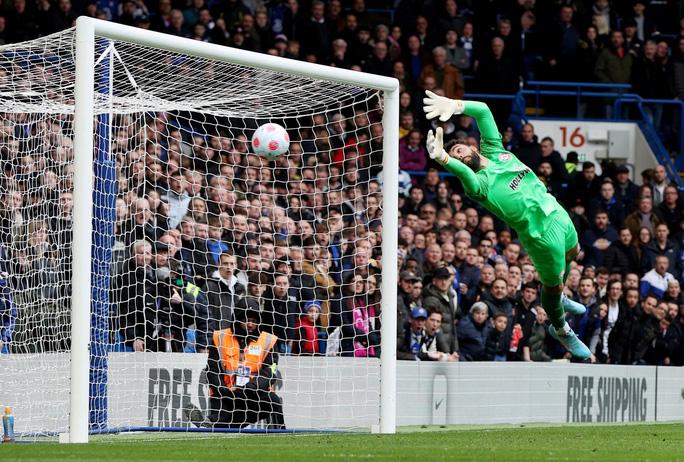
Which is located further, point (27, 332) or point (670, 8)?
point (670, 8)

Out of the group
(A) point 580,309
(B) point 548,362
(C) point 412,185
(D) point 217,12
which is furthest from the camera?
(D) point 217,12

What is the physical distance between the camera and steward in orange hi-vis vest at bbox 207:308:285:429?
13984mm

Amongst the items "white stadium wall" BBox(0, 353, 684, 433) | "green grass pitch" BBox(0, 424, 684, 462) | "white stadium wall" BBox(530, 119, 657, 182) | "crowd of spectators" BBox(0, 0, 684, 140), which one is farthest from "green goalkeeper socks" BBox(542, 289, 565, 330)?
"white stadium wall" BBox(530, 119, 657, 182)

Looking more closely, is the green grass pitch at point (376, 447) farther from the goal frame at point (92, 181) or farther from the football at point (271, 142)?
the football at point (271, 142)

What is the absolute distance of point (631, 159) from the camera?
80.3ft

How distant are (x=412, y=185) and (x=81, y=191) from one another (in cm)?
978

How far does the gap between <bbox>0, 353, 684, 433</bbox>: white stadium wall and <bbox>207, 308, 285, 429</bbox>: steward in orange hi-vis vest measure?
0.55 ft

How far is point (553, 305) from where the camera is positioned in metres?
13.4

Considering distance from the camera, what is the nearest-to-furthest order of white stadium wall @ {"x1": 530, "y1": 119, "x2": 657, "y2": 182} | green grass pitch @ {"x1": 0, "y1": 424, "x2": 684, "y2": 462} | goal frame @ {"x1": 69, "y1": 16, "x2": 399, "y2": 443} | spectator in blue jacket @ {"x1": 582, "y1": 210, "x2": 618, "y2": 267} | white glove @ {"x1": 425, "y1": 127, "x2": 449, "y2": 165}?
green grass pitch @ {"x1": 0, "y1": 424, "x2": 684, "y2": 462} < goal frame @ {"x1": 69, "y1": 16, "x2": 399, "y2": 443} < white glove @ {"x1": 425, "y1": 127, "x2": 449, "y2": 165} < spectator in blue jacket @ {"x1": 582, "y1": 210, "x2": 618, "y2": 267} < white stadium wall @ {"x1": 530, "y1": 119, "x2": 657, "y2": 182}

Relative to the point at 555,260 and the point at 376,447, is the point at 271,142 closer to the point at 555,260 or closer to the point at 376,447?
the point at 555,260

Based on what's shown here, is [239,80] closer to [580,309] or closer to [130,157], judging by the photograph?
[130,157]

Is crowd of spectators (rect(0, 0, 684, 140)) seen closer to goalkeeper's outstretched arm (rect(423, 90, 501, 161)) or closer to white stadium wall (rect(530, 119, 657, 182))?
white stadium wall (rect(530, 119, 657, 182))

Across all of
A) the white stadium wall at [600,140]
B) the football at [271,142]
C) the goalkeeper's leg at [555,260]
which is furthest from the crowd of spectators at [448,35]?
the goalkeeper's leg at [555,260]

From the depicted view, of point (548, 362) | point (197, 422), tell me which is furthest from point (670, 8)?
point (197, 422)
